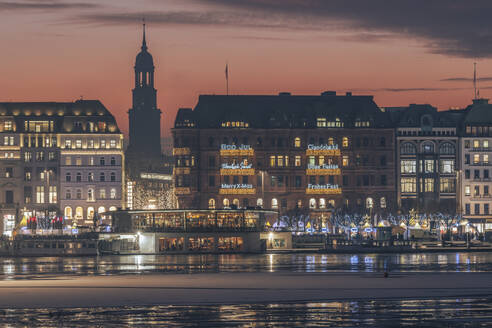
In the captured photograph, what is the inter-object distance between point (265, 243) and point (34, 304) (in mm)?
90013

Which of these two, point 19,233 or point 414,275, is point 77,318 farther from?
point 19,233

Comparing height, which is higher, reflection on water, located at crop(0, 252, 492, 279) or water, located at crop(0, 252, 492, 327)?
reflection on water, located at crop(0, 252, 492, 279)

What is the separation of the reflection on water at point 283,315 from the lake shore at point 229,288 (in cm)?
319

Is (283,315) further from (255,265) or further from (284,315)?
(255,265)

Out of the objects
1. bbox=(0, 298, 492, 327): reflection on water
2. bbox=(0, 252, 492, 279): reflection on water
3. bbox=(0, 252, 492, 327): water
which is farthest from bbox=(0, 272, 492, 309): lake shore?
bbox=(0, 252, 492, 279): reflection on water

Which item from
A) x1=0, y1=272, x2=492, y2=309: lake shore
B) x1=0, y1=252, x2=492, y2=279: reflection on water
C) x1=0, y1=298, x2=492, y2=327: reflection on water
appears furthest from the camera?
x1=0, y1=252, x2=492, y2=279: reflection on water

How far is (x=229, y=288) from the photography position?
281 feet

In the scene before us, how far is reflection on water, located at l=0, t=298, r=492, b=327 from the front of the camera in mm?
64562

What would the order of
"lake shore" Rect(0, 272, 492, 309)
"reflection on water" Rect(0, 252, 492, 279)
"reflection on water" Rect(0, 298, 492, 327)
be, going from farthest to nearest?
1. "reflection on water" Rect(0, 252, 492, 279)
2. "lake shore" Rect(0, 272, 492, 309)
3. "reflection on water" Rect(0, 298, 492, 327)

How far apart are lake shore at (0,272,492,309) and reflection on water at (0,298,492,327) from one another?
10.5ft

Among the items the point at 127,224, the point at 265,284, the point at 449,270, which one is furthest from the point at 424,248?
the point at 265,284

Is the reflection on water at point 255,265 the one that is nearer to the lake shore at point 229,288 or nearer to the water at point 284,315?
the lake shore at point 229,288

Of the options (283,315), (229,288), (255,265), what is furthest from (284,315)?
(255,265)

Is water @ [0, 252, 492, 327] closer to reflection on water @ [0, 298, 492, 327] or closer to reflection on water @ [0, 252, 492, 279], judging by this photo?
reflection on water @ [0, 298, 492, 327]
